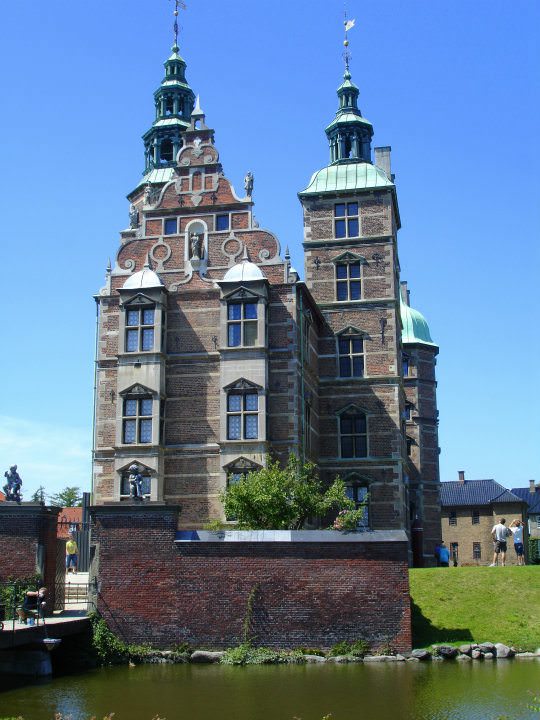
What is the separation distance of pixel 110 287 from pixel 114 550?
46.9ft

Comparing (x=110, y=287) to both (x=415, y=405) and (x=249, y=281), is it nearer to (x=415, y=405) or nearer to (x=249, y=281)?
(x=249, y=281)

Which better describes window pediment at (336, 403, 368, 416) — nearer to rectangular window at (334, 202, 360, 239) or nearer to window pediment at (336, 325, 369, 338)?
window pediment at (336, 325, 369, 338)

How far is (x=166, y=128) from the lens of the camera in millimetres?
55250

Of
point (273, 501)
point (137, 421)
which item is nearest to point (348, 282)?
point (137, 421)

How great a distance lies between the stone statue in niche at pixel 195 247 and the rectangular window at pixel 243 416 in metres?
5.88

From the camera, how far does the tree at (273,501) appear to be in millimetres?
28891

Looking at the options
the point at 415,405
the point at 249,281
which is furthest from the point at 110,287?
the point at 415,405

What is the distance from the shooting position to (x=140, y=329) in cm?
3597

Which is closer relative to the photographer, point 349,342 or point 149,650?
point 149,650

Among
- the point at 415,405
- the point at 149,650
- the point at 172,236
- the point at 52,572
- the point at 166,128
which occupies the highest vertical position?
the point at 166,128

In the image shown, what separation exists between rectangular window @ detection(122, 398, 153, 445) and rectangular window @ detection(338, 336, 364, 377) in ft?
30.9

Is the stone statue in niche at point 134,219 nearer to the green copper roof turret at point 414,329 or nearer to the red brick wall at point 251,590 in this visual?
the green copper roof turret at point 414,329

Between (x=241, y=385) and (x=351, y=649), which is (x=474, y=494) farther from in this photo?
(x=351, y=649)

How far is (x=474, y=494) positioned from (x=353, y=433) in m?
45.6
